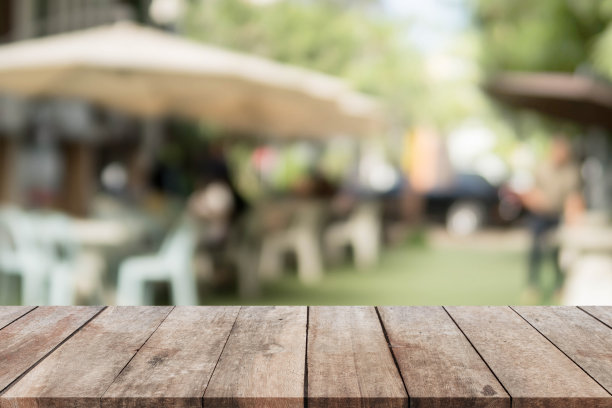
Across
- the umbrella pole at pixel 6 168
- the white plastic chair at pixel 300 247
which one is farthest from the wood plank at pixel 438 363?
the umbrella pole at pixel 6 168

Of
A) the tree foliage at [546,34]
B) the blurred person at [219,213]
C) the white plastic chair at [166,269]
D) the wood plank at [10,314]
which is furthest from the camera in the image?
the tree foliage at [546,34]

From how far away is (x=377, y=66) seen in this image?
2138 centimetres

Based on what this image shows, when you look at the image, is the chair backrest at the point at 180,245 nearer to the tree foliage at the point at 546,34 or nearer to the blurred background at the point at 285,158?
the blurred background at the point at 285,158

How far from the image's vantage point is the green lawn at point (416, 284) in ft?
28.9

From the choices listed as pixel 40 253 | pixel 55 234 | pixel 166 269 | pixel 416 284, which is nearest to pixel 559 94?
pixel 416 284

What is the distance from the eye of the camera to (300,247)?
11.0 m

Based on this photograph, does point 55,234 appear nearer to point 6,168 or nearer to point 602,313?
point 602,313

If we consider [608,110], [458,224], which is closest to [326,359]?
[608,110]

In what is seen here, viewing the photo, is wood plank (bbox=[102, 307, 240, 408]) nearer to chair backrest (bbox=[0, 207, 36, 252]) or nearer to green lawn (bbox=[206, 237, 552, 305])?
chair backrest (bbox=[0, 207, 36, 252])

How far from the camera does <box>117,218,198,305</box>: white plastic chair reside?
6379 mm

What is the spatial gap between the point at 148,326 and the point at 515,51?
14240 mm

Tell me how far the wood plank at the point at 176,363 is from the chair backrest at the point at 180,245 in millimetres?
4059

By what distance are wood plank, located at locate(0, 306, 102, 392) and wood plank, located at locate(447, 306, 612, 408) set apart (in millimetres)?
1028

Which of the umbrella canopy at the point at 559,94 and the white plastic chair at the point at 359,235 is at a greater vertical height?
the umbrella canopy at the point at 559,94
